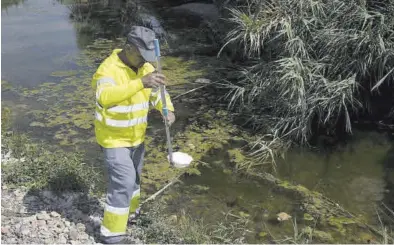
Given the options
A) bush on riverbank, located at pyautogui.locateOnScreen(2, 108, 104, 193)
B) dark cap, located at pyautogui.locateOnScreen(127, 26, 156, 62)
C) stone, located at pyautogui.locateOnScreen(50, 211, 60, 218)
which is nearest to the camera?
dark cap, located at pyautogui.locateOnScreen(127, 26, 156, 62)

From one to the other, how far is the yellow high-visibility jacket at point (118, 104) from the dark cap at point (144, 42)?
184mm

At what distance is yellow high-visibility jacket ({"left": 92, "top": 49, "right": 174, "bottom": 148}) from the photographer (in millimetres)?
3336

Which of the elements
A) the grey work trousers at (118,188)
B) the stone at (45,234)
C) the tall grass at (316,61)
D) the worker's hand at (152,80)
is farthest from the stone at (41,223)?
the tall grass at (316,61)

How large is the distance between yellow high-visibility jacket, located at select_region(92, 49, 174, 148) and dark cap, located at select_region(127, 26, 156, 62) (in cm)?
18

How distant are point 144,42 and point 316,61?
358cm

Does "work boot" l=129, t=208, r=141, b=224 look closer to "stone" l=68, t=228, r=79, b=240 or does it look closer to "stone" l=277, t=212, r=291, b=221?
"stone" l=68, t=228, r=79, b=240

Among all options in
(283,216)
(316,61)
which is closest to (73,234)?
(283,216)

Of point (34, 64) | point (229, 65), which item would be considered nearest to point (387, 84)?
point (229, 65)

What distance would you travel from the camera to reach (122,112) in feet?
11.7

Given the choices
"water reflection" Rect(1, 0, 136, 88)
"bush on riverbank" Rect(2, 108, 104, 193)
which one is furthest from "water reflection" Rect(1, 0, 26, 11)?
"bush on riverbank" Rect(2, 108, 104, 193)

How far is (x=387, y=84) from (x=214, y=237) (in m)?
3.82

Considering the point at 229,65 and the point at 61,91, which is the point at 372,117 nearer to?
the point at 229,65

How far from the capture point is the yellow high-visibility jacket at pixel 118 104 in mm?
3336

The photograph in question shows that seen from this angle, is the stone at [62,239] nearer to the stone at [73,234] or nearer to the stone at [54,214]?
the stone at [73,234]
